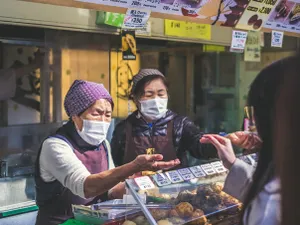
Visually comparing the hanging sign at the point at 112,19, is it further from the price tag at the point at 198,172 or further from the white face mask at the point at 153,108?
the price tag at the point at 198,172

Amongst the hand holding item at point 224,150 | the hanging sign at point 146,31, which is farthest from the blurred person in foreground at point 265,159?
the hanging sign at point 146,31

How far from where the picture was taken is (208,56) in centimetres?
566

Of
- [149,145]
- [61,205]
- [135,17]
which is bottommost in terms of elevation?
[61,205]

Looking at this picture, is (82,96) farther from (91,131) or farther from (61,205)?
(61,205)

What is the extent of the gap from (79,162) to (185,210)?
1.80 ft

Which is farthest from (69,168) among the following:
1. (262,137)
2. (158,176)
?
(262,137)

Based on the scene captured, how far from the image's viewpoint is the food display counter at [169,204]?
191 cm

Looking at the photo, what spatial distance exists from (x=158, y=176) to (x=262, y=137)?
1002mm

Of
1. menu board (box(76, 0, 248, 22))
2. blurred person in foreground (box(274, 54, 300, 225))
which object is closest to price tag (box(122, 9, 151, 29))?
menu board (box(76, 0, 248, 22))

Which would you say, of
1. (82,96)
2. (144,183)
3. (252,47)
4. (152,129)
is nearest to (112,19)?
(152,129)

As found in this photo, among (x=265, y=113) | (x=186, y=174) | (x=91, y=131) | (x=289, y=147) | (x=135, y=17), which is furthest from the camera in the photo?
(x=135, y=17)

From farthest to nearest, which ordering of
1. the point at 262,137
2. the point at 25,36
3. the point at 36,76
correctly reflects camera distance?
the point at 36,76
the point at 25,36
the point at 262,137

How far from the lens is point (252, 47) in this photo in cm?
468

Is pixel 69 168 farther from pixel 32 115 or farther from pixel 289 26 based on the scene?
pixel 32 115
